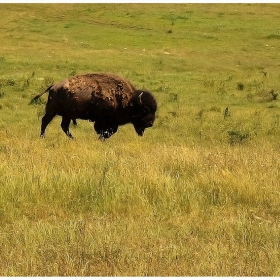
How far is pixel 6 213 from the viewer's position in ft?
20.6

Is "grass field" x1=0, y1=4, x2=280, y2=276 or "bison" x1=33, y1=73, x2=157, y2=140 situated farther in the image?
"bison" x1=33, y1=73, x2=157, y2=140

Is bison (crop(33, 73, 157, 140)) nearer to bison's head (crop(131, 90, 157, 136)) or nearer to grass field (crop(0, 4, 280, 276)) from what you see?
bison's head (crop(131, 90, 157, 136))

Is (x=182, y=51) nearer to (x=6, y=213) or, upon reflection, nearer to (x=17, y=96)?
(x=17, y=96)

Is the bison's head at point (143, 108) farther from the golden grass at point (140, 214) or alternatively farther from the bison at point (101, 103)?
the golden grass at point (140, 214)

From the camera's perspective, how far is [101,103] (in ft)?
42.7

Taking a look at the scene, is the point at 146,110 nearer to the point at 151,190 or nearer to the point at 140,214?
the point at 151,190

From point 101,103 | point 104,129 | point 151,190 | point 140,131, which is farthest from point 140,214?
point 140,131

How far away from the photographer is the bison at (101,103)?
1295 cm

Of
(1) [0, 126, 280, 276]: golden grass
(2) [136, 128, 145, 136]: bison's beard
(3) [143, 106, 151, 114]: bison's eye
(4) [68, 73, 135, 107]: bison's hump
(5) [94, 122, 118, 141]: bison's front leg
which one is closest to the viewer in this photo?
(1) [0, 126, 280, 276]: golden grass

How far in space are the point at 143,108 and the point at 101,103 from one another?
1072 millimetres

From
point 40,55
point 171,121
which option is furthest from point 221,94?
point 40,55

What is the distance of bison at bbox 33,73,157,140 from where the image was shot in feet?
42.5

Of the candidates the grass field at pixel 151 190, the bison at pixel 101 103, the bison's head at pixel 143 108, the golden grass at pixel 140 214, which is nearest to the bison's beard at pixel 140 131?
the bison at pixel 101 103

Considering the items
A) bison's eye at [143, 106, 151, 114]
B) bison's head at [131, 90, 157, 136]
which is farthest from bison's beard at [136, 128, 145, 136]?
Answer: bison's eye at [143, 106, 151, 114]
